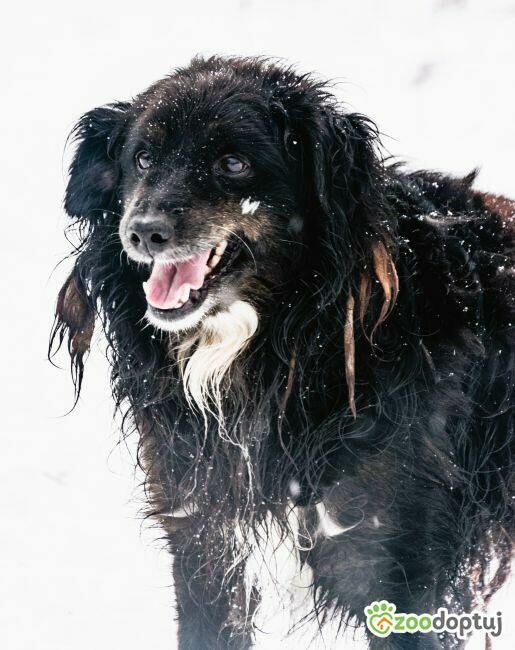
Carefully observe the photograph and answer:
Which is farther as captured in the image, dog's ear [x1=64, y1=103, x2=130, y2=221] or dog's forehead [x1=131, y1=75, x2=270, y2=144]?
dog's ear [x1=64, y1=103, x2=130, y2=221]

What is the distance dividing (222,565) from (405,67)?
18.6 feet

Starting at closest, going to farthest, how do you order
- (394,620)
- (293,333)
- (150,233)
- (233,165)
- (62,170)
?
(150,233) → (233,165) → (293,333) → (394,620) → (62,170)

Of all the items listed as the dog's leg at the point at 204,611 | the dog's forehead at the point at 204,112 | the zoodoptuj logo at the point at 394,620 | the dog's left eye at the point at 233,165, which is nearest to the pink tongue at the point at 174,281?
the dog's left eye at the point at 233,165

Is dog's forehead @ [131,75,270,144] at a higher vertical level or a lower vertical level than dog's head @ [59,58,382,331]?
higher

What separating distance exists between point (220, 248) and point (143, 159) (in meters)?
0.39

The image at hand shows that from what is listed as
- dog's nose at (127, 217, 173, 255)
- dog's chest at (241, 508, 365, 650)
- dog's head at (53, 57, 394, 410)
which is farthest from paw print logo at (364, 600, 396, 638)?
dog's nose at (127, 217, 173, 255)

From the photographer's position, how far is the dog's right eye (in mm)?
2548

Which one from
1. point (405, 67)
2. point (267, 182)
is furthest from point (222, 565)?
point (405, 67)

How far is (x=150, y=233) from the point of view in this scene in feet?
7.67

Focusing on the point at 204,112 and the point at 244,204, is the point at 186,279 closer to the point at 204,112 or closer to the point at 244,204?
the point at 244,204

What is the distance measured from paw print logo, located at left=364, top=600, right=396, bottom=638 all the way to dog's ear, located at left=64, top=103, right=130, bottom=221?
161 cm

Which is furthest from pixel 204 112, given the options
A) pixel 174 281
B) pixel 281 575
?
pixel 281 575

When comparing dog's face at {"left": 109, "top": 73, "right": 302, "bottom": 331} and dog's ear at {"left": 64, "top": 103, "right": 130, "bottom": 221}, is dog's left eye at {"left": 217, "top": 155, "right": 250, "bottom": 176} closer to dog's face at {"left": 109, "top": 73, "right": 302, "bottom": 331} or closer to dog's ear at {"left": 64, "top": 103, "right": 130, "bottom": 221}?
dog's face at {"left": 109, "top": 73, "right": 302, "bottom": 331}

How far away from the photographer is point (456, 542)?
277 centimetres
